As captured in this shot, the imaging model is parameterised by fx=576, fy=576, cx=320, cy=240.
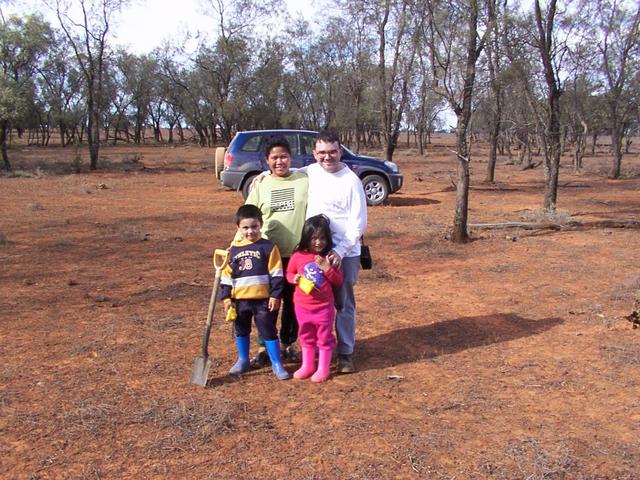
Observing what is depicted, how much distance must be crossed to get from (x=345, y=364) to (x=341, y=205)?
1.09 metres

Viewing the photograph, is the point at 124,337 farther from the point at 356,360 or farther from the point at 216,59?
the point at 216,59

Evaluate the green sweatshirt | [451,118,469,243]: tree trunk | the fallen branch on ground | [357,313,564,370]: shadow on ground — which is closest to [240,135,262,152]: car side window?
the fallen branch on ground

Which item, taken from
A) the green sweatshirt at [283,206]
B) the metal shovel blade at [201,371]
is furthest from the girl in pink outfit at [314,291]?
the metal shovel blade at [201,371]

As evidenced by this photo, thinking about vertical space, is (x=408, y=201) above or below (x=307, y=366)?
above

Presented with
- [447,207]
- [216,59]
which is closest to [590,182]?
[447,207]

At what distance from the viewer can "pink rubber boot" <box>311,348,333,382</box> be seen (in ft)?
12.4

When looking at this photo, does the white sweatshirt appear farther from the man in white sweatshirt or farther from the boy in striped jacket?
the boy in striped jacket

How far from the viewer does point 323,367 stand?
3816 millimetres

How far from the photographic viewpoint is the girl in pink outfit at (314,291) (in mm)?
3609

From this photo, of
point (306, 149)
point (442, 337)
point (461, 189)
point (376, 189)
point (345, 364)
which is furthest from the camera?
point (376, 189)

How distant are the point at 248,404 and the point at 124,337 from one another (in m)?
1.57

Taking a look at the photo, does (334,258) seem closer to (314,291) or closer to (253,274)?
(314,291)

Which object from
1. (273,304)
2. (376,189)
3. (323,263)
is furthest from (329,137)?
(376,189)

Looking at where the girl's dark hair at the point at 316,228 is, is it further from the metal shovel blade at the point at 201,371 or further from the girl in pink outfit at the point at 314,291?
the metal shovel blade at the point at 201,371
